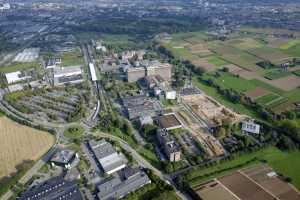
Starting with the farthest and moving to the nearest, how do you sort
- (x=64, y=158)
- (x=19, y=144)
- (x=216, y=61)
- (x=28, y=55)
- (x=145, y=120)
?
(x=28, y=55)
(x=216, y=61)
(x=145, y=120)
(x=19, y=144)
(x=64, y=158)

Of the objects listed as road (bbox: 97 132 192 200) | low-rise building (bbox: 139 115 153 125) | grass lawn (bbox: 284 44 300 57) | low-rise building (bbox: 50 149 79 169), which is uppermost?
grass lawn (bbox: 284 44 300 57)

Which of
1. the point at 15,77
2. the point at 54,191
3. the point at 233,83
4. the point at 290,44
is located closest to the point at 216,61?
the point at 233,83

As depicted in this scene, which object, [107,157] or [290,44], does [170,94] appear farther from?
[290,44]

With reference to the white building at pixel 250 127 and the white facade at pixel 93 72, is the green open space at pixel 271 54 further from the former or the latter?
the white facade at pixel 93 72

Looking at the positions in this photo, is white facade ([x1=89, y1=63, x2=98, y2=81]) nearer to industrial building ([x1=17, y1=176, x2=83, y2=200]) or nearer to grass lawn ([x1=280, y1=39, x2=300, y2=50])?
industrial building ([x1=17, y1=176, x2=83, y2=200])

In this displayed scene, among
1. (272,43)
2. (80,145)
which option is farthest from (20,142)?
(272,43)

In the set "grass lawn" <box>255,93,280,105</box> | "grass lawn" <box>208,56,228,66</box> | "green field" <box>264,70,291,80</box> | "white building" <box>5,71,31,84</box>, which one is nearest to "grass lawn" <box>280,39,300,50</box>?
"green field" <box>264,70,291,80</box>

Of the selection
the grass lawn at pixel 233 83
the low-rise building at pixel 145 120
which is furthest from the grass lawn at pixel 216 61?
the low-rise building at pixel 145 120
